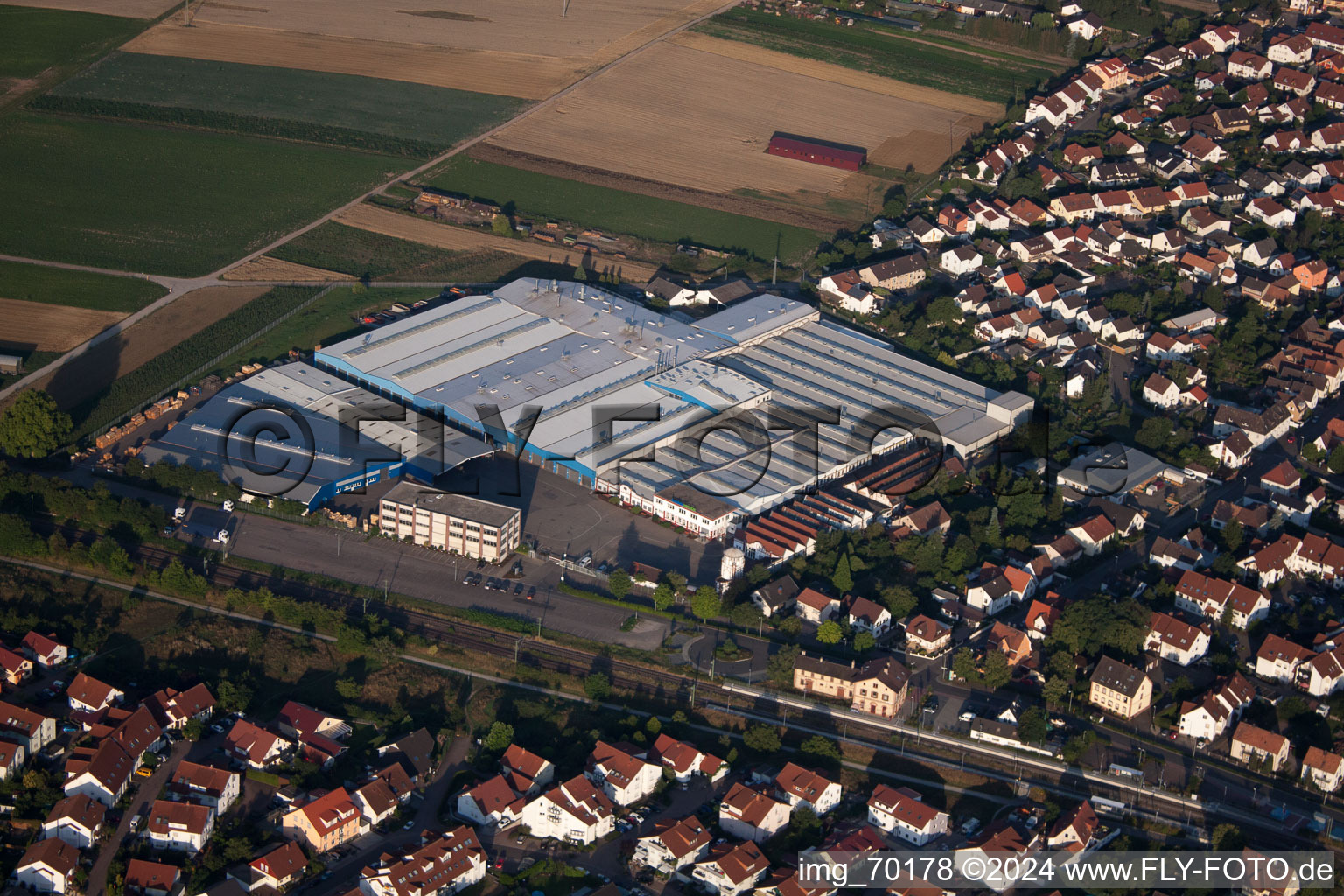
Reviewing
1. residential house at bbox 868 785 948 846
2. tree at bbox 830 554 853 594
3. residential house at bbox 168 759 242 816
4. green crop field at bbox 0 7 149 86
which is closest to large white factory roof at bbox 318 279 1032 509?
tree at bbox 830 554 853 594

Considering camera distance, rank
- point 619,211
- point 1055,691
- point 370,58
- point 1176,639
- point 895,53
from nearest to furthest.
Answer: point 1055,691
point 1176,639
point 619,211
point 370,58
point 895,53

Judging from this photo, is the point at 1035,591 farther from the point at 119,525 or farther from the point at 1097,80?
the point at 1097,80

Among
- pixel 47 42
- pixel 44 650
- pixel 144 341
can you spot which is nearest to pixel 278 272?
pixel 144 341

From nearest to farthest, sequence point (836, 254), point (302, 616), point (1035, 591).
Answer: point (302, 616), point (1035, 591), point (836, 254)

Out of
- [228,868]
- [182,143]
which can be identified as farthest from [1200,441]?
[182,143]

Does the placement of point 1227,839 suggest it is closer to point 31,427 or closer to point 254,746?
point 254,746

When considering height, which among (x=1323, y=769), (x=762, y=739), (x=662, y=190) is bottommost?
(x=762, y=739)
